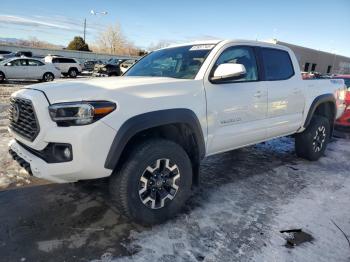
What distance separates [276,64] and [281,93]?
1.59 feet

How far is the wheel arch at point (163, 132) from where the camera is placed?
2.87 meters

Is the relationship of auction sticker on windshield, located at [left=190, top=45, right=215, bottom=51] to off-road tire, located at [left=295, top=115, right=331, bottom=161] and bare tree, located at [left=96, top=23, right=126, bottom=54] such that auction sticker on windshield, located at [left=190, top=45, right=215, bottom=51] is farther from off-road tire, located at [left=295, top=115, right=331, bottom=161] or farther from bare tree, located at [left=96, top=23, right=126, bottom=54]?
bare tree, located at [left=96, top=23, right=126, bottom=54]

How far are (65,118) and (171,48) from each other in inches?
90.3

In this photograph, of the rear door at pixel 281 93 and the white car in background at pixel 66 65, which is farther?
the white car in background at pixel 66 65

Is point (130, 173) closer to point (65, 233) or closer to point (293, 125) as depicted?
point (65, 233)

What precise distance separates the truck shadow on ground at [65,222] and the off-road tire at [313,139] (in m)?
1.56

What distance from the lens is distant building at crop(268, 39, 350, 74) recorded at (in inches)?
1602

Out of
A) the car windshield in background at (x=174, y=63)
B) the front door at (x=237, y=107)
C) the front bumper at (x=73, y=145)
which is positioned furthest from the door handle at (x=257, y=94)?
the front bumper at (x=73, y=145)

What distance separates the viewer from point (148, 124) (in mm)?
3029

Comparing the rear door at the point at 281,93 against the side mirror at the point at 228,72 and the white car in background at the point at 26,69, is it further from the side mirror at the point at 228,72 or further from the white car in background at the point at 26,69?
the white car in background at the point at 26,69

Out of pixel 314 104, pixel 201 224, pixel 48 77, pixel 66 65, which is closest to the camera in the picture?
pixel 201 224

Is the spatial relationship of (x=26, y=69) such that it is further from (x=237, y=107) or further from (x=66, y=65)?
(x=237, y=107)

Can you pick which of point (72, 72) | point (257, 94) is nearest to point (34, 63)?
point (72, 72)

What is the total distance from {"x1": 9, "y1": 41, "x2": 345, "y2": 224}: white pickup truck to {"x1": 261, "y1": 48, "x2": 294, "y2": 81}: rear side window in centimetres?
2
